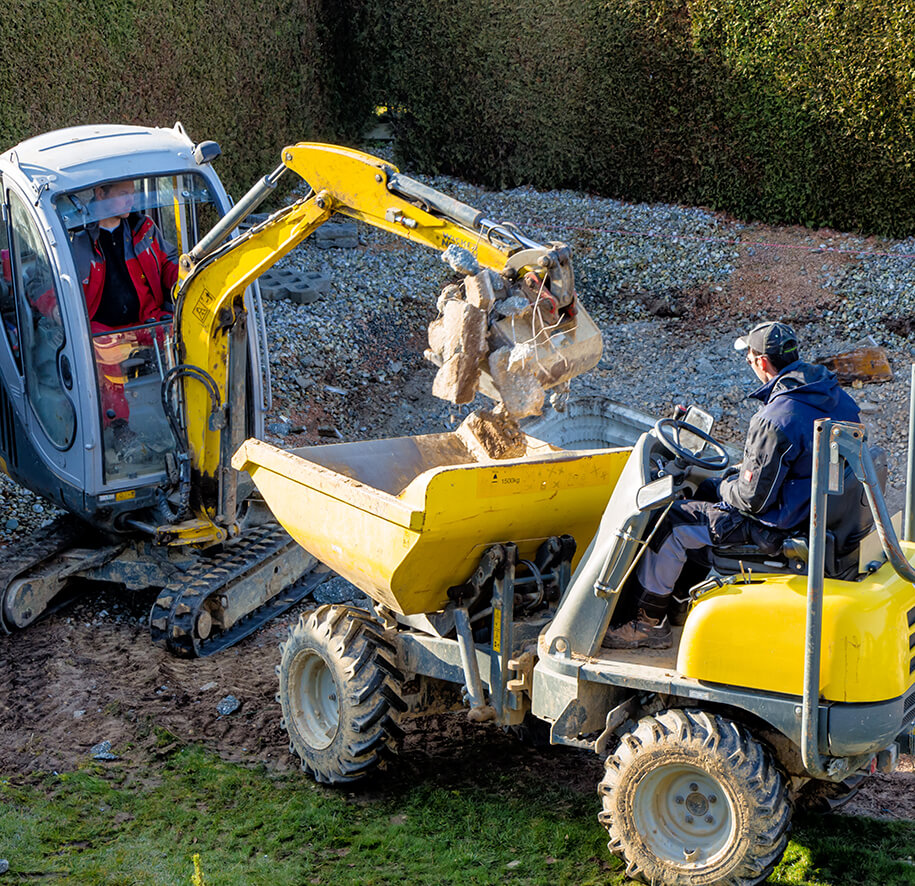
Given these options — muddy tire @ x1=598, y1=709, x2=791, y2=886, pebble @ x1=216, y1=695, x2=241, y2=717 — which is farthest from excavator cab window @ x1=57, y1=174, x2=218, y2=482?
muddy tire @ x1=598, y1=709, x2=791, y2=886

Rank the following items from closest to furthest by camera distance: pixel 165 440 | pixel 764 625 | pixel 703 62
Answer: pixel 764 625, pixel 165 440, pixel 703 62

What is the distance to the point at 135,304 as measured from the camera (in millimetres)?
7250

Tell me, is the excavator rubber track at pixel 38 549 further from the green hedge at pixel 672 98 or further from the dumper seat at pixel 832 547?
the green hedge at pixel 672 98

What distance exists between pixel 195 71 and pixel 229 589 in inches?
321

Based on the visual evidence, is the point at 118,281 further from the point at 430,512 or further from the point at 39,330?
the point at 430,512

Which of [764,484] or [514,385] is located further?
[514,385]

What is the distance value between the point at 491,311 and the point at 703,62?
10265 millimetres

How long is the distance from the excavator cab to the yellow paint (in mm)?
3837

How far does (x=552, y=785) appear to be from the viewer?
219 inches

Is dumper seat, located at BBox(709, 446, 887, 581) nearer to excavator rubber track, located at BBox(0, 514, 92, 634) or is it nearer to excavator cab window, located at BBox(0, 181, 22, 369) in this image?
excavator rubber track, located at BBox(0, 514, 92, 634)

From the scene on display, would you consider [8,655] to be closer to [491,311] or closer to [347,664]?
[347,664]

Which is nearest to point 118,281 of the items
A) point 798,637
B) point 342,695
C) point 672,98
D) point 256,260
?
point 256,260

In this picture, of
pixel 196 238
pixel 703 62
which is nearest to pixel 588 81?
pixel 703 62

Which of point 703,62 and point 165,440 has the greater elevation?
point 703,62
